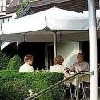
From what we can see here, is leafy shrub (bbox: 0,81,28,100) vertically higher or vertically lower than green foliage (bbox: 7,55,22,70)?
lower

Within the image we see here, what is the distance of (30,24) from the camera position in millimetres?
10531

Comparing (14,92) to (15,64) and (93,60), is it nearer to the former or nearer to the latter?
(93,60)

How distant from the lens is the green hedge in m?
9.78

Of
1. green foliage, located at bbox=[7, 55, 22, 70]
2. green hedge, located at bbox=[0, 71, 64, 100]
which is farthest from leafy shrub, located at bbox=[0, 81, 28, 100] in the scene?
green foliage, located at bbox=[7, 55, 22, 70]

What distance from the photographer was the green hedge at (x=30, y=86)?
978cm

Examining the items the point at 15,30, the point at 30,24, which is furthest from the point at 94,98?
the point at 15,30

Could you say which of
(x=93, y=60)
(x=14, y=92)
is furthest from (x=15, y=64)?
(x=93, y=60)

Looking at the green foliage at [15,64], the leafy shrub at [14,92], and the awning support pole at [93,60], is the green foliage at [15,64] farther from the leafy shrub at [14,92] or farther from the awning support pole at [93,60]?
the awning support pole at [93,60]

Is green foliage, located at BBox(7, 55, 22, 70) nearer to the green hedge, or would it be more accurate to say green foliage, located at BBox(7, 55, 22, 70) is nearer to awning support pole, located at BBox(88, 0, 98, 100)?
the green hedge

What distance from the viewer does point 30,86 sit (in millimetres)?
10188

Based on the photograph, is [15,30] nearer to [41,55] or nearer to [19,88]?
[19,88]

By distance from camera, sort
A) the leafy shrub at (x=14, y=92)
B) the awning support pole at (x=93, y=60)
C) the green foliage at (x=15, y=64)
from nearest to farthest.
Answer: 1. the awning support pole at (x=93, y=60)
2. the leafy shrub at (x=14, y=92)
3. the green foliage at (x=15, y=64)

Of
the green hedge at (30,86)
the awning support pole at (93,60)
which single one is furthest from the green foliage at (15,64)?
the awning support pole at (93,60)

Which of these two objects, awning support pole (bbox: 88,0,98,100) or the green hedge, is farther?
the green hedge
